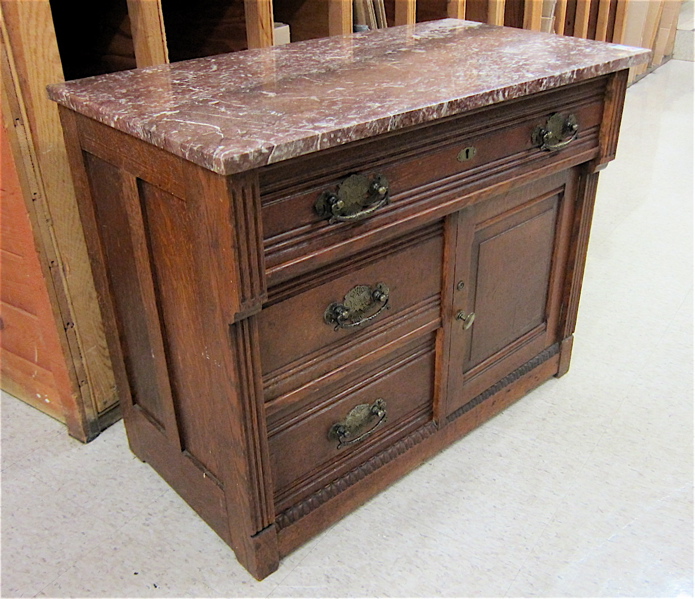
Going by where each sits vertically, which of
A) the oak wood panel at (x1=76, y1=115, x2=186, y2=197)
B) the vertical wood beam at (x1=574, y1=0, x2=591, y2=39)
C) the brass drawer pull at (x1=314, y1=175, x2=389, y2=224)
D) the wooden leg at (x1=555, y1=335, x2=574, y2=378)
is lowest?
the wooden leg at (x1=555, y1=335, x2=574, y2=378)

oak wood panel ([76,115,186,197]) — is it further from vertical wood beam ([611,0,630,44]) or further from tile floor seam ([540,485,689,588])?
vertical wood beam ([611,0,630,44])

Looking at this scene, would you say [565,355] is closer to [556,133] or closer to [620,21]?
[556,133]

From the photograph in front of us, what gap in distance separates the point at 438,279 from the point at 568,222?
1.47 ft

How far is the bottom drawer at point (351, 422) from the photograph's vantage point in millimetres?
1299

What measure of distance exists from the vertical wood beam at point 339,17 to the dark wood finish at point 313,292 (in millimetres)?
759

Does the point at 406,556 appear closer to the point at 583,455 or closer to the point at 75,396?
the point at 583,455

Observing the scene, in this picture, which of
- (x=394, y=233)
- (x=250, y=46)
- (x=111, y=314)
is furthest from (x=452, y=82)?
(x=111, y=314)

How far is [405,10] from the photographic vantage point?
2145 millimetres

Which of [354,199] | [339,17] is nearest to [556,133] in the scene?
[354,199]

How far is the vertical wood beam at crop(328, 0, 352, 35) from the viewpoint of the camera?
6.25 feet

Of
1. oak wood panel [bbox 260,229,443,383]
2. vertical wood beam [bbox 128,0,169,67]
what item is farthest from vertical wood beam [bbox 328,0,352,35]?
oak wood panel [bbox 260,229,443,383]

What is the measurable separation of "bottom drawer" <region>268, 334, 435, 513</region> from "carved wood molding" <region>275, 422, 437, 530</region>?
0.04ft

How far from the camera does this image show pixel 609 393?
72.4 inches

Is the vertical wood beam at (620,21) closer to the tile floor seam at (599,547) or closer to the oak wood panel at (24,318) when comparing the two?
the tile floor seam at (599,547)
